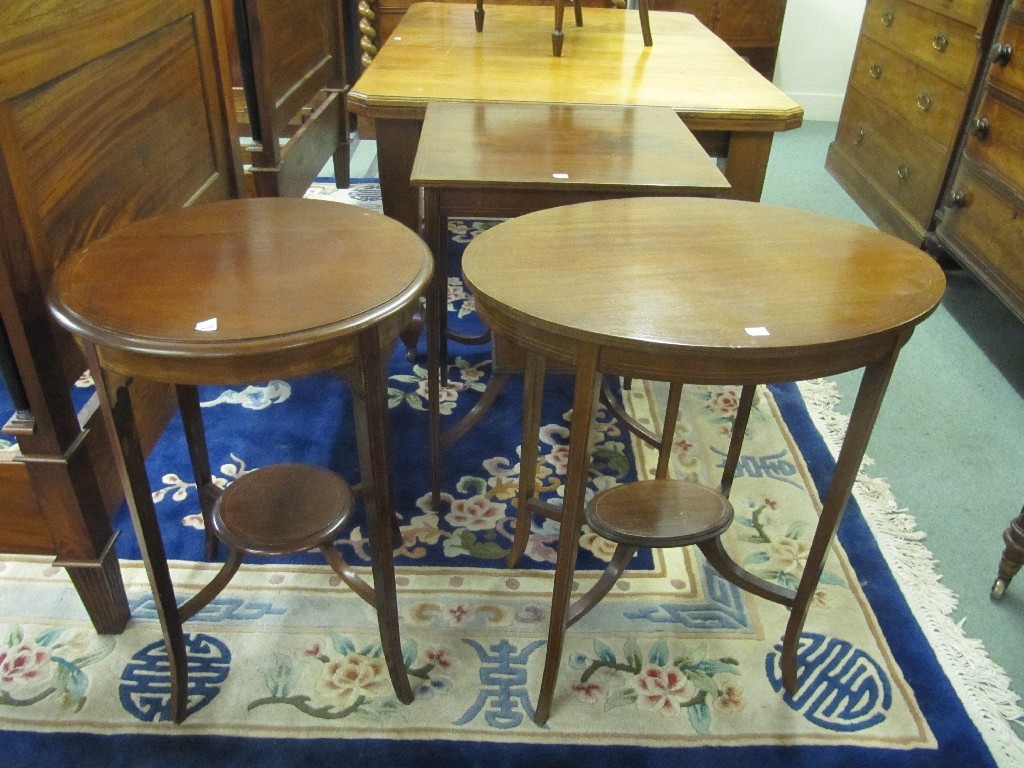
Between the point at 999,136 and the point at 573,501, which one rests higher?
the point at 999,136

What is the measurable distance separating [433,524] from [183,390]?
63cm

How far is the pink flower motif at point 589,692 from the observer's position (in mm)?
1471

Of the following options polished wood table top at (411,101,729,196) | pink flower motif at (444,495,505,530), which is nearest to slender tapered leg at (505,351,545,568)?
pink flower motif at (444,495,505,530)

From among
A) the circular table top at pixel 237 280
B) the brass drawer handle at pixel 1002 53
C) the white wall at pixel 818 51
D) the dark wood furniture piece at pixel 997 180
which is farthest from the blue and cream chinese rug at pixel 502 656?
the white wall at pixel 818 51

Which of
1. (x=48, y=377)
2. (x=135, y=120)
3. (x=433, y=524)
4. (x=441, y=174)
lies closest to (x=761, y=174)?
(x=441, y=174)

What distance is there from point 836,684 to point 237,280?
1.29 m

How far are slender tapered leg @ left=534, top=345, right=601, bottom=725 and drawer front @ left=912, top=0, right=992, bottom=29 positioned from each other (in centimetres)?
258

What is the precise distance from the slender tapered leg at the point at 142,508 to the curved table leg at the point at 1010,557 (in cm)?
163

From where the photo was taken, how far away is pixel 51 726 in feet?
4.60

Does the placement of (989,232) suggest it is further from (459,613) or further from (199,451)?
(199,451)

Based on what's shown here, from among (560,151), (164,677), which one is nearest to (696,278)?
(560,151)

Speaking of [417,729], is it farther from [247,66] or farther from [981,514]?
[247,66]

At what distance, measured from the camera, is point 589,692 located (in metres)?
1.48

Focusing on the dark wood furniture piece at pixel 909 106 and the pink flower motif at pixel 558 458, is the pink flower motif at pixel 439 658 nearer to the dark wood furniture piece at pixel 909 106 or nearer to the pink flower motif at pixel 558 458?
the pink flower motif at pixel 558 458
